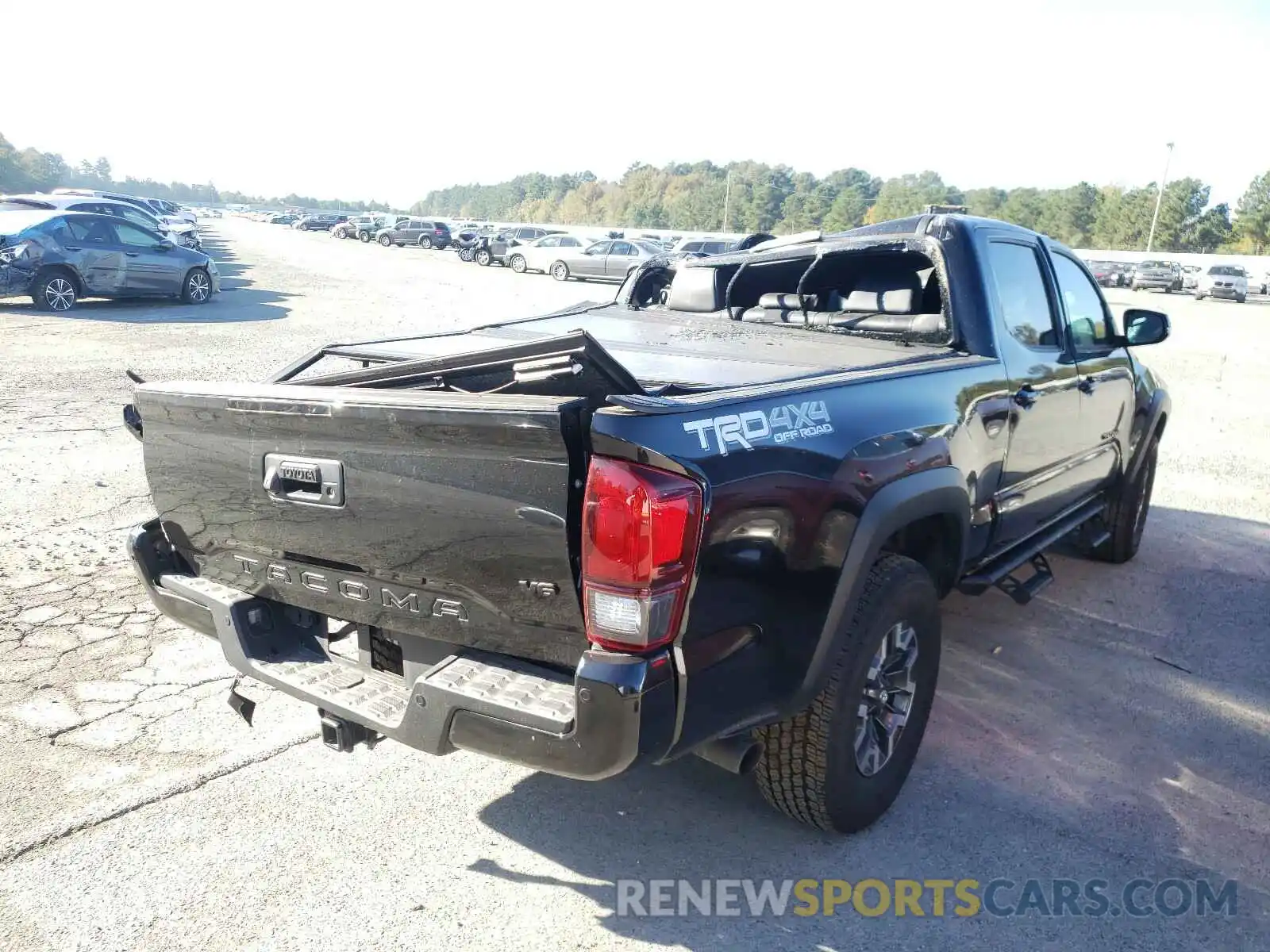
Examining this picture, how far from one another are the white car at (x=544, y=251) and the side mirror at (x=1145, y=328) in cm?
2958

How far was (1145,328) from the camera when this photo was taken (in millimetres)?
4898

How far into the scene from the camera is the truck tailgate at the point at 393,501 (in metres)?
2.27

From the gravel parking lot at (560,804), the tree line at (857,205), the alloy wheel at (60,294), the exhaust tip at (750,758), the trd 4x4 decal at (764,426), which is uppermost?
the tree line at (857,205)

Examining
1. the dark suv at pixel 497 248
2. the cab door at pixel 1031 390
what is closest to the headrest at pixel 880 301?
the cab door at pixel 1031 390

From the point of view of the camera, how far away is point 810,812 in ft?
9.56

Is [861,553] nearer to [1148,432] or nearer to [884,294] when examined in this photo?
[884,294]

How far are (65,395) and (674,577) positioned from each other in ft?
29.4

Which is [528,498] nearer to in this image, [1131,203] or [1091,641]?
[1091,641]

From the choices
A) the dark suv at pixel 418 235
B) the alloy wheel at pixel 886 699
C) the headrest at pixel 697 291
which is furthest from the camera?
the dark suv at pixel 418 235

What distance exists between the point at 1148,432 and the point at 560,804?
4309 mm

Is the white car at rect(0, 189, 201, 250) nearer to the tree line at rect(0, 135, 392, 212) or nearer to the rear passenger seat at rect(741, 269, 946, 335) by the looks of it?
the rear passenger seat at rect(741, 269, 946, 335)

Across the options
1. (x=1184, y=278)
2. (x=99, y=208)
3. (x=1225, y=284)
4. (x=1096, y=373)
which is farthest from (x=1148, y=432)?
(x=1184, y=278)
